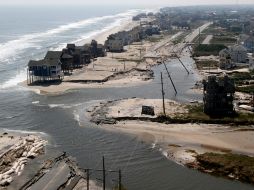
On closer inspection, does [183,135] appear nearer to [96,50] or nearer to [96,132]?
[96,132]

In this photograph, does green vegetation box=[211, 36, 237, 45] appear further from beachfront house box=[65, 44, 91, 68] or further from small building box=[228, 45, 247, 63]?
beachfront house box=[65, 44, 91, 68]

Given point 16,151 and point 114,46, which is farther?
point 114,46

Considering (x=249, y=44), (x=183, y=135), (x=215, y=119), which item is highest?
(x=249, y=44)

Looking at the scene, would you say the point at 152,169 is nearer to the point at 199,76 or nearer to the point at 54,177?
the point at 54,177

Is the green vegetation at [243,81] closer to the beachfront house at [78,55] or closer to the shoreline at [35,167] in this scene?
the beachfront house at [78,55]

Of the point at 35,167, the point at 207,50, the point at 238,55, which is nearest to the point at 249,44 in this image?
the point at 207,50
